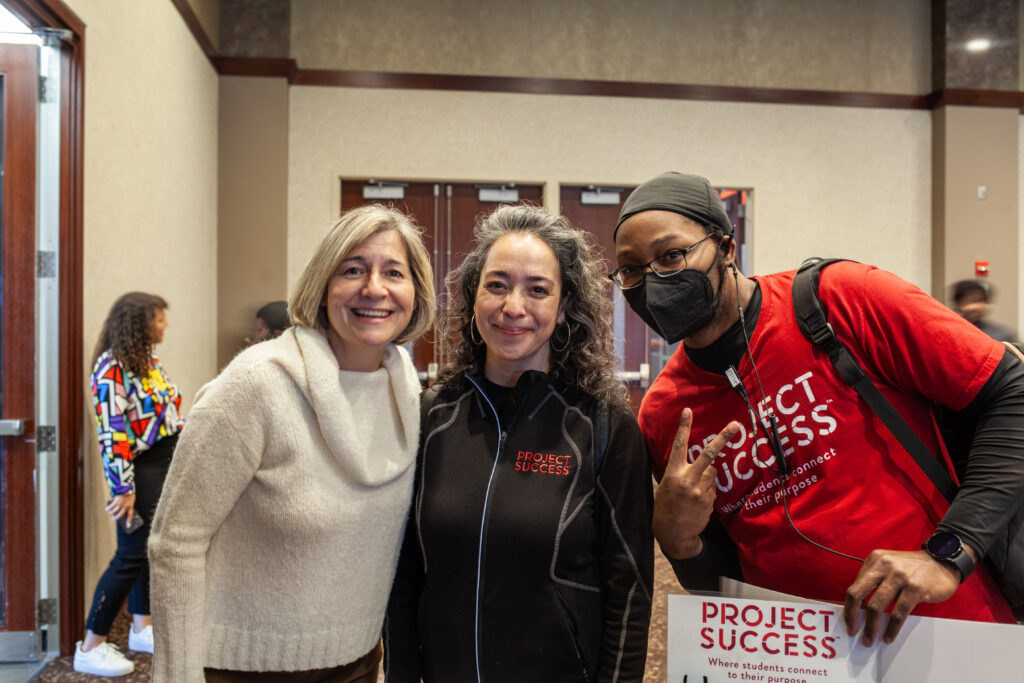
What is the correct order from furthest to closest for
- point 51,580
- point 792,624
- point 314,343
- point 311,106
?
point 311,106
point 51,580
point 314,343
point 792,624

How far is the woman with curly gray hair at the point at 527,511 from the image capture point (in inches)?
48.3

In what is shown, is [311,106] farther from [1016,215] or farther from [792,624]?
[1016,215]

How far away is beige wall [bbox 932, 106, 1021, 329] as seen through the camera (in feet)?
19.0

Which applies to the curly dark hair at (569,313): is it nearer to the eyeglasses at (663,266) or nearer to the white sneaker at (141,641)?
the eyeglasses at (663,266)

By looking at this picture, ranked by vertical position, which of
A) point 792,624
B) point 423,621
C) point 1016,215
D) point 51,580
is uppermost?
point 1016,215

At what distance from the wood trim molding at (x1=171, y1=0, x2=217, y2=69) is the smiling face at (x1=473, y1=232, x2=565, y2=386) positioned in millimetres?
3980

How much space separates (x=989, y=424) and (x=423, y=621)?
1.06 metres

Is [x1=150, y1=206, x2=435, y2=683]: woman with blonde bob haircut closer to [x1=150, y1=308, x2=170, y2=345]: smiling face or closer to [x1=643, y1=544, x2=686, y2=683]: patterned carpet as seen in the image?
[x1=643, y1=544, x2=686, y2=683]: patterned carpet

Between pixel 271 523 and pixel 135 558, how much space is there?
79.0 inches

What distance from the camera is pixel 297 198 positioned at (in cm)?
543

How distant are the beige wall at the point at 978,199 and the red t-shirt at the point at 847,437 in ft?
18.2

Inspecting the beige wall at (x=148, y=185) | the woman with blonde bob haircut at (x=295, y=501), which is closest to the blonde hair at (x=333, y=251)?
the woman with blonde bob haircut at (x=295, y=501)

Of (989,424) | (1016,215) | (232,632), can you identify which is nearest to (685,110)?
(1016,215)

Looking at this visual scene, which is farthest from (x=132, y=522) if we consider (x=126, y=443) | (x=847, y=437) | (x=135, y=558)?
(x=847, y=437)
